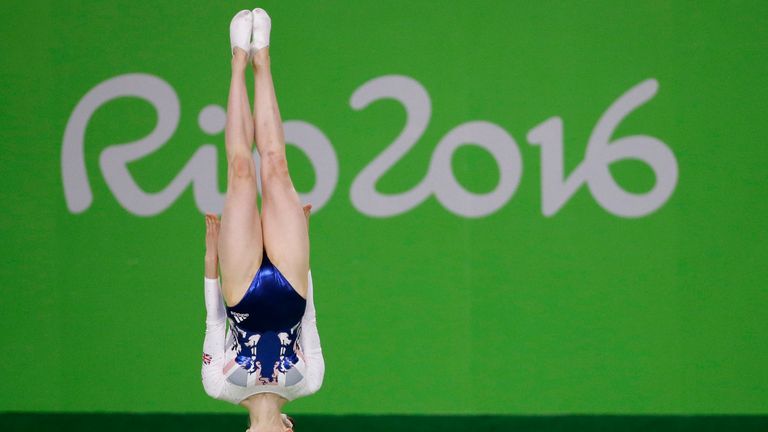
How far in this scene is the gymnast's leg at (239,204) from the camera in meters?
4.17

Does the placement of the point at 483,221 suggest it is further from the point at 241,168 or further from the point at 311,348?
the point at 241,168

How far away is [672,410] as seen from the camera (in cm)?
604

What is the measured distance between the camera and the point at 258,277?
4.20m

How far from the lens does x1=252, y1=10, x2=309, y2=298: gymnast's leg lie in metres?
4.25

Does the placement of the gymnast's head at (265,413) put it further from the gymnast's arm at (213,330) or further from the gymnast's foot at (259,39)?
the gymnast's foot at (259,39)

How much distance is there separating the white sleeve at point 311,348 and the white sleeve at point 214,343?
1.13 feet

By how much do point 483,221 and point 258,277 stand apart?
217cm

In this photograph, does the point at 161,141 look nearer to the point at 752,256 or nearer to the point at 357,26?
the point at 357,26

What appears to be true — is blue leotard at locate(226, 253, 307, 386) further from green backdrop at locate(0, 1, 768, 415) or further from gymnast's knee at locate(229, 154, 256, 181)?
A: green backdrop at locate(0, 1, 768, 415)

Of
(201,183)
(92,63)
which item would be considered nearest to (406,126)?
(201,183)

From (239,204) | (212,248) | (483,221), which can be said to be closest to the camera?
(239,204)

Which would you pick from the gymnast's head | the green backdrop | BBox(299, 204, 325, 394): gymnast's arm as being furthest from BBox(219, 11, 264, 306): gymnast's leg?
the green backdrop

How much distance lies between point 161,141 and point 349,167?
113 centimetres

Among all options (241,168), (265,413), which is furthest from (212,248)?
(265,413)
